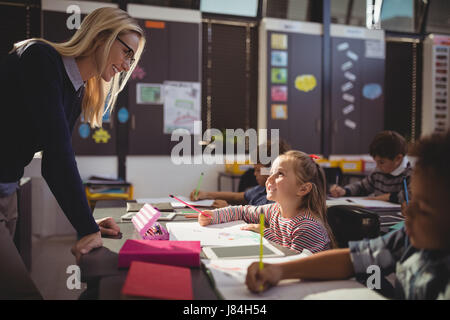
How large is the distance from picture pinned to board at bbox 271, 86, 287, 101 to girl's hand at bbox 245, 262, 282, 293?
3.87 metres

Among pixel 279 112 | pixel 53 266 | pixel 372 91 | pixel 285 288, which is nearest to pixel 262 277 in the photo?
pixel 285 288

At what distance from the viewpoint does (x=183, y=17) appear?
4121mm

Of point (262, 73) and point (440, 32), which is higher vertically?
point (440, 32)

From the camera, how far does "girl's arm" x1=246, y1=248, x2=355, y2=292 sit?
0.74 metres

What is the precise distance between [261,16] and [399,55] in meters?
2.03

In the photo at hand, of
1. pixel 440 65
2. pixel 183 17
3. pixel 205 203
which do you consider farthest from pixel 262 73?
pixel 205 203

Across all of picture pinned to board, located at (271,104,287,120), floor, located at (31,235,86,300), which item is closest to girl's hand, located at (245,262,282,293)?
floor, located at (31,235,86,300)

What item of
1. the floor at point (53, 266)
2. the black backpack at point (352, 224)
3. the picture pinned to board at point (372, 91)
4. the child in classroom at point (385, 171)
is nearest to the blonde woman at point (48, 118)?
the black backpack at point (352, 224)

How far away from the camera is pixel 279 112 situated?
177 inches

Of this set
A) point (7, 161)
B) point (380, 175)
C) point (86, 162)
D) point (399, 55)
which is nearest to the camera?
point (7, 161)

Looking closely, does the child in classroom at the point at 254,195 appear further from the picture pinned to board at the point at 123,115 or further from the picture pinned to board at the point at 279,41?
the picture pinned to board at the point at 279,41

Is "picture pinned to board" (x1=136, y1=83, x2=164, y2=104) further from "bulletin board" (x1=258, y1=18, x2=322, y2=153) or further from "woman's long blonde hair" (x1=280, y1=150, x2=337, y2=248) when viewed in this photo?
"woman's long blonde hair" (x1=280, y1=150, x2=337, y2=248)

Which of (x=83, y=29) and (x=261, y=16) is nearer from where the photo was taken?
(x=83, y=29)

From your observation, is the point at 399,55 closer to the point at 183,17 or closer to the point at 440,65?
the point at 440,65
